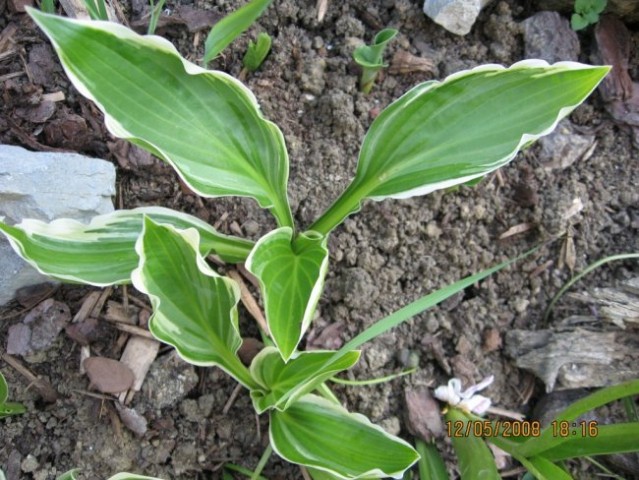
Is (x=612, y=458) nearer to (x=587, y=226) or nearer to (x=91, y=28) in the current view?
(x=587, y=226)

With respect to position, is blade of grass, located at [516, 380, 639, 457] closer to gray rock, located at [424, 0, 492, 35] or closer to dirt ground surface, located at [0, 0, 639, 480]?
dirt ground surface, located at [0, 0, 639, 480]

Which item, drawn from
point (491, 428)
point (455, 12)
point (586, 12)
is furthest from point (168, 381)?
point (586, 12)

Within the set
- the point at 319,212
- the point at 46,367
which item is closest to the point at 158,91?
the point at 319,212

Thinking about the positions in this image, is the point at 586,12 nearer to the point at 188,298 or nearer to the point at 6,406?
the point at 188,298

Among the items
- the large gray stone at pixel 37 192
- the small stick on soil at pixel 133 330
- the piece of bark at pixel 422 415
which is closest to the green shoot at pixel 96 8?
the large gray stone at pixel 37 192

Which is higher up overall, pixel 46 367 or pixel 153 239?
pixel 153 239

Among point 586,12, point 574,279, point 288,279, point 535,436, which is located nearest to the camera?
point 288,279
